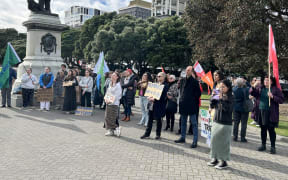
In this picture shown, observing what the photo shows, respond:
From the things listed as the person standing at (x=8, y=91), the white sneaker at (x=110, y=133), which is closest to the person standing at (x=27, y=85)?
the person standing at (x=8, y=91)

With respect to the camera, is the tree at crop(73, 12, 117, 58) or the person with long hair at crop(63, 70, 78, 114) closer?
the person with long hair at crop(63, 70, 78, 114)

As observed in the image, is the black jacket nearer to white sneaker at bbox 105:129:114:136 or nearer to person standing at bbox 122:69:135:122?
white sneaker at bbox 105:129:114:136

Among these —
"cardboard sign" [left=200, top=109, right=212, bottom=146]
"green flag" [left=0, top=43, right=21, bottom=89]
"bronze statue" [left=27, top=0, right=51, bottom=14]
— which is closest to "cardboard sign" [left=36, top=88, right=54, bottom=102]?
"green flag" [left=0, top=43, right=21, bottom=89]

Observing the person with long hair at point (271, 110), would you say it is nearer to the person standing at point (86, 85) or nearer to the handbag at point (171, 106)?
the handbag at point (171, 106)

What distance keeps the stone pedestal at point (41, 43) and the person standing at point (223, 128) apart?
11183 millimetres

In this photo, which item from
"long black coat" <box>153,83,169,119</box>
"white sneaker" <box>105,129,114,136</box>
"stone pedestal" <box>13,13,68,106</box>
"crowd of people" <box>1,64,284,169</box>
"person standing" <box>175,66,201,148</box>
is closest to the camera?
"crowd of people" <box>1,64,284,169</box>

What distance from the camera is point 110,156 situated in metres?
6.20

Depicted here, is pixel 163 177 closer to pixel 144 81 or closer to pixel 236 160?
pixel 236 160

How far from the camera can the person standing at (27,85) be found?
41.4ft

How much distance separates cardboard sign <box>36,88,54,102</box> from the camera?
496 inches

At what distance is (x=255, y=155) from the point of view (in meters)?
6.94

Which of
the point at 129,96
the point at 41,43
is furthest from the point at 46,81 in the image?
the point at 129,96

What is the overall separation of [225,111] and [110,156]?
9.09ft

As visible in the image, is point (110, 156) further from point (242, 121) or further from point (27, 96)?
point (27, 96)
